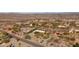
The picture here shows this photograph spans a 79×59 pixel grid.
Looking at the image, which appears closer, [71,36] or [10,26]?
[71,36]

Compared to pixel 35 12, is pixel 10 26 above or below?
below
